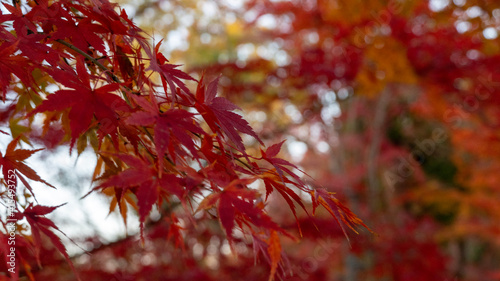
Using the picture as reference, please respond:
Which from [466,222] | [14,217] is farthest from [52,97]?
[466,222]

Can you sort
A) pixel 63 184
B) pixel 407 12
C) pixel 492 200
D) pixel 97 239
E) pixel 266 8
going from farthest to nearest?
pixel 492 200, pixel 266 8, pixel 63 184, pixel 407 12, pixel 97 239

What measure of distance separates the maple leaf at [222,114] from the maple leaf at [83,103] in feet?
0.41

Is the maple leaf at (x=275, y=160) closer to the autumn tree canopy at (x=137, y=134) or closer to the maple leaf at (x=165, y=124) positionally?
the autumn tree canopy at (x=137, y=134)

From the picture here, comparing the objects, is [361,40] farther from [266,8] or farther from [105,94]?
[105,94]

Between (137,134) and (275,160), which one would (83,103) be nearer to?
(137,134)

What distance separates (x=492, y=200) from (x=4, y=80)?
5855 mm

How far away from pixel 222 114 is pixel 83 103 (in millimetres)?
213

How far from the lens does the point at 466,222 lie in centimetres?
616

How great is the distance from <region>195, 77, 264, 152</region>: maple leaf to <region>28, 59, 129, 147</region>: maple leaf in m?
0.12

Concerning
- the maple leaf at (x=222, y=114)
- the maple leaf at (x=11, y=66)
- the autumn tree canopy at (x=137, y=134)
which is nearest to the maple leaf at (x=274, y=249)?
the autumn tree canopy at (x=137, y=134)

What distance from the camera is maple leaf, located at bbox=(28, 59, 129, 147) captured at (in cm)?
68

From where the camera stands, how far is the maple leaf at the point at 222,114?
0.74 m

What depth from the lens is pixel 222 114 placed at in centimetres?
77

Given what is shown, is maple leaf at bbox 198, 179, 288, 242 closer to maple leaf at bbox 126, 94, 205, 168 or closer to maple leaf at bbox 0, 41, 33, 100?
maple leaf at bbox 126, 94, 205, 168
